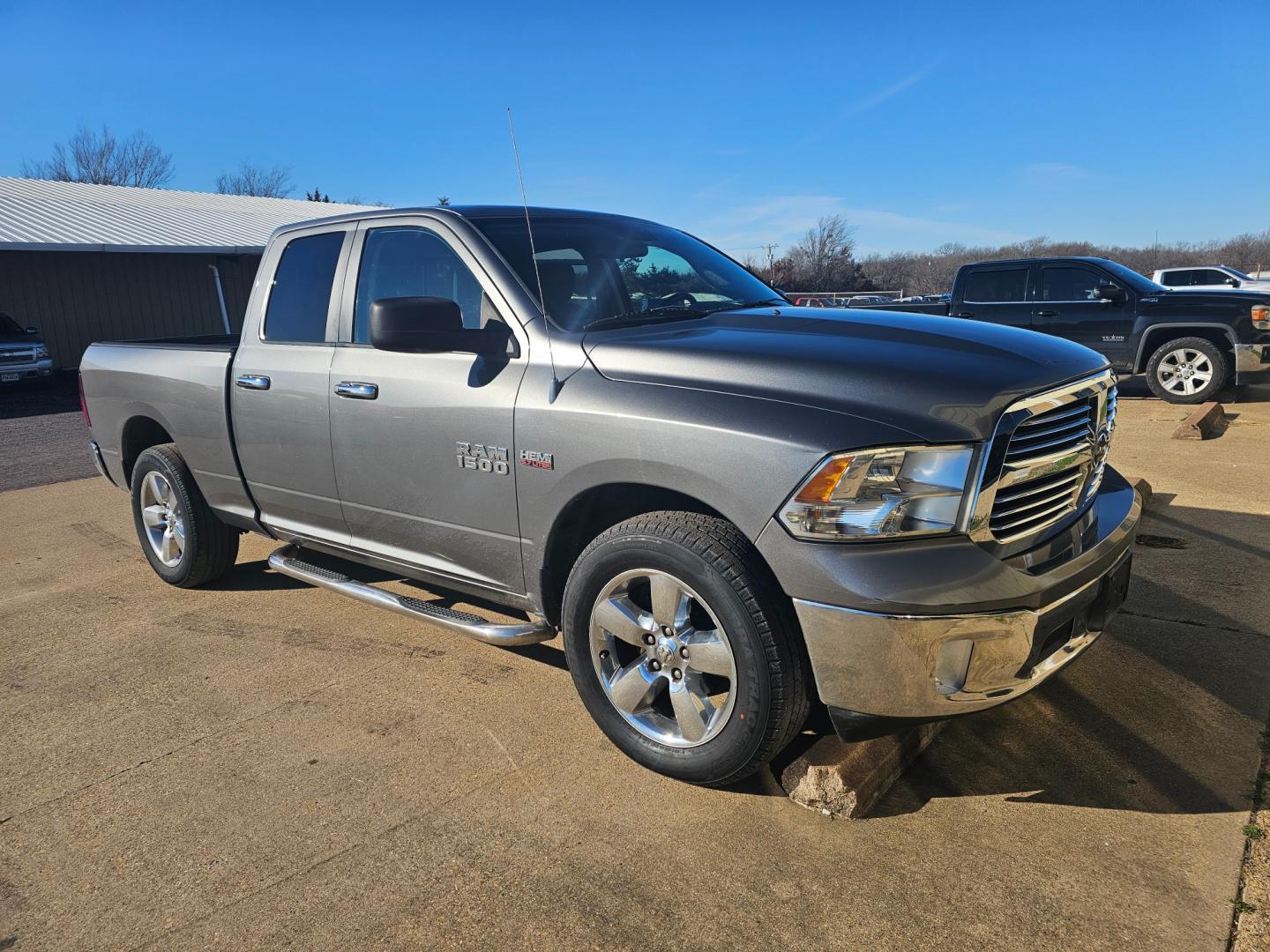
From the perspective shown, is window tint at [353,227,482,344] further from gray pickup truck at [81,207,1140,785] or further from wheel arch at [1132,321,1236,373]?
wheel arch at [1132,321,1236,373]

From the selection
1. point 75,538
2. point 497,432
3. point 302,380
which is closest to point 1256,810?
point 497,432

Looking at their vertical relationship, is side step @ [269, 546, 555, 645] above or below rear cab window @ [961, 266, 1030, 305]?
below

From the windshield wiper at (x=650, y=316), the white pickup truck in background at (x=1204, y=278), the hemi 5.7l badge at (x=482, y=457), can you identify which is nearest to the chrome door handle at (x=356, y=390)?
the hemi 5.7l badge at (x=482, y=457)

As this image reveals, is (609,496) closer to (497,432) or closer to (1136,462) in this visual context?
(497,432)

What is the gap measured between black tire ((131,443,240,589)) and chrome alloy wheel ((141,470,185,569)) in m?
0.03

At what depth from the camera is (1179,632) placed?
377cm

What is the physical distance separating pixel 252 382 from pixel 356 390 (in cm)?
83

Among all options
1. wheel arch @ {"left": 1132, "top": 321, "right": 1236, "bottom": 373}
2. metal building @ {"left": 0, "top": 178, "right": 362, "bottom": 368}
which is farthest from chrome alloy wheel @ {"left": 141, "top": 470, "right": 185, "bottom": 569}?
metal building @ {"left": 0, "top": 178, "right": 362, "bottom": 368}

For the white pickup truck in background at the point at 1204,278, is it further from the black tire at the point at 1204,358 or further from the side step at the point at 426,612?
the side step at the point at 426,612

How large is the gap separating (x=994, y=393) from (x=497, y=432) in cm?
Result: 161

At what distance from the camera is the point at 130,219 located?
2364 centimetres

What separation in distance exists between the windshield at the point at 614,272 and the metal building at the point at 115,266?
18.5 m

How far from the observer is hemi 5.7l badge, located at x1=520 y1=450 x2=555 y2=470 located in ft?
9.77

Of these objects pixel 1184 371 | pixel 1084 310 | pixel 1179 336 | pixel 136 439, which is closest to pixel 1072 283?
pixel 1084 310
